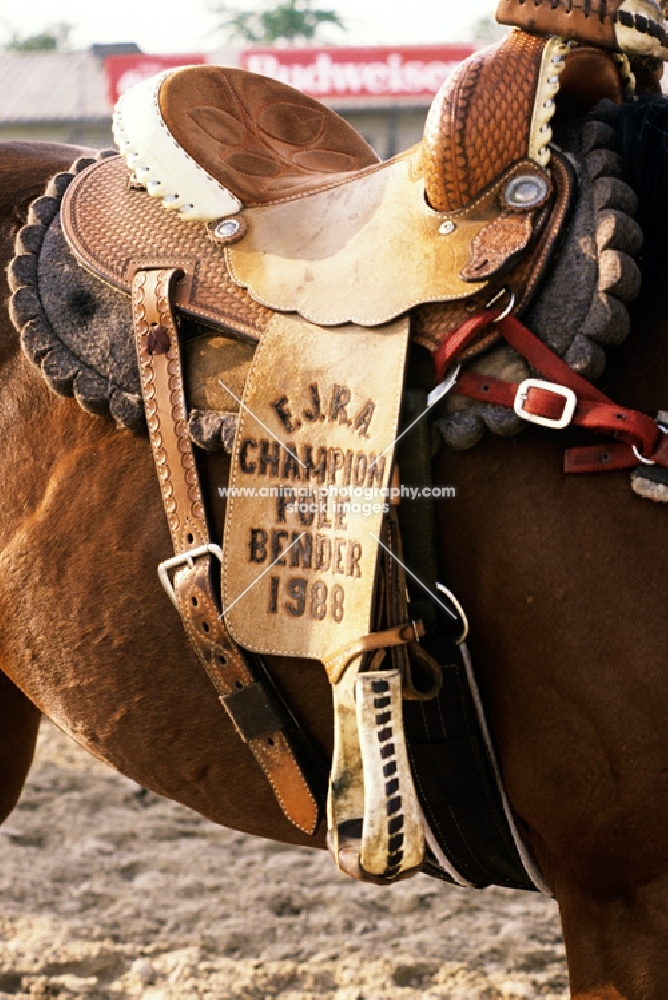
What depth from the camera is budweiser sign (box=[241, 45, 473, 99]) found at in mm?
17297

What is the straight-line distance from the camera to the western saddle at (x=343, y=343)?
1.50m

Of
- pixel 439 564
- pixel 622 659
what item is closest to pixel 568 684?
pixel 622 659

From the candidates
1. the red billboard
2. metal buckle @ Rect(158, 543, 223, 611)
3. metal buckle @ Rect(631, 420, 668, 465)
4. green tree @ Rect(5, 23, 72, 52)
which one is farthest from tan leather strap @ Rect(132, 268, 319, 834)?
green tree @ Rect(5, 23, 72, 52)

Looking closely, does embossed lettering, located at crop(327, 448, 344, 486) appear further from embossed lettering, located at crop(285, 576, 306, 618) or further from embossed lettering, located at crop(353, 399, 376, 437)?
embossed lettering, located at crop(285, 576, 306, 618)

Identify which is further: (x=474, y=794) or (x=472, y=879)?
(x=472, y=879)

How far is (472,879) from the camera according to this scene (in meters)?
1.80

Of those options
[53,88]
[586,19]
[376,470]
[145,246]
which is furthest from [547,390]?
[53,88]

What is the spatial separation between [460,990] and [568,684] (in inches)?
66.9

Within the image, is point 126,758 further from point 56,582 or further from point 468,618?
point 468,618

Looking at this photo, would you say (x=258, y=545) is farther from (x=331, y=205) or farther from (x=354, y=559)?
(x=331, y=205)

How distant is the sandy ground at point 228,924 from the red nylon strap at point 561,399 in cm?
188

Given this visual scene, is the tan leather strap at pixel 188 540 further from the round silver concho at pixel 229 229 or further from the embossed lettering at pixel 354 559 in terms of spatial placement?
the embossed lettering at pixel 354 559

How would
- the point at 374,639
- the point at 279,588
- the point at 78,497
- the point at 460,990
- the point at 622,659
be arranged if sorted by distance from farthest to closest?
the point at 460,990 → the point at 78,497 → the point at 279,588 → the point at 374,639 → the point at 622,659

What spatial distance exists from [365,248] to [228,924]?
2.19m
